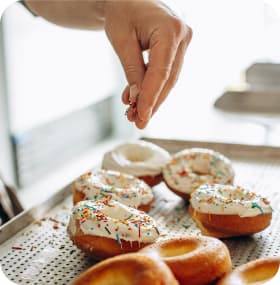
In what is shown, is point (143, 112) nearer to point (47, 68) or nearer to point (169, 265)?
point (169, 265)

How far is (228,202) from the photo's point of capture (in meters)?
1.24

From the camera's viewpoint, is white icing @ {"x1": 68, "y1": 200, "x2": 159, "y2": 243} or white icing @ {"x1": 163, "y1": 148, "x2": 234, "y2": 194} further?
white icing @ {"x1": 163, "y1": 148, "x2": 234, "y2": 194}

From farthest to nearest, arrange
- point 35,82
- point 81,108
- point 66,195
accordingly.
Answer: point 81,108
point 35,82
point 66,195

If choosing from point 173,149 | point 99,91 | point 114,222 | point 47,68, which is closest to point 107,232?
point 114,222

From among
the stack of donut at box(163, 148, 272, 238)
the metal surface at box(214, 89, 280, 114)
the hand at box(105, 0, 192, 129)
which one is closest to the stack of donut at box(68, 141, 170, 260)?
the stack of donut at box(163, 148, 272, 238)

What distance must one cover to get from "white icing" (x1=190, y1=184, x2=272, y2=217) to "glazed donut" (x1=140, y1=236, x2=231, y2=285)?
0.70 ft

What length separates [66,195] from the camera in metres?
1.45

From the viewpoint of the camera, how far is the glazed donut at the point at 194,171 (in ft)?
4.75

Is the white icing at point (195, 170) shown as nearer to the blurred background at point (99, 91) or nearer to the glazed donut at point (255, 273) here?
the glazed donut at point (255, 273)

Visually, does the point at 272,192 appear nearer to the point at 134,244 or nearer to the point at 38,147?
the point at 134,244

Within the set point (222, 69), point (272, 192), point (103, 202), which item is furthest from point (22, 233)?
point (222, 69)

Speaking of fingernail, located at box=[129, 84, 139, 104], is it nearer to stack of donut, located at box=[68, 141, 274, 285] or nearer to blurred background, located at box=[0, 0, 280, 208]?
stack of donut, located at box=[68, 141, 274, 285]

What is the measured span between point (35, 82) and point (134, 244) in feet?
5.84

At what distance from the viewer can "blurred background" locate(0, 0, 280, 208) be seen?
259 centimetres
